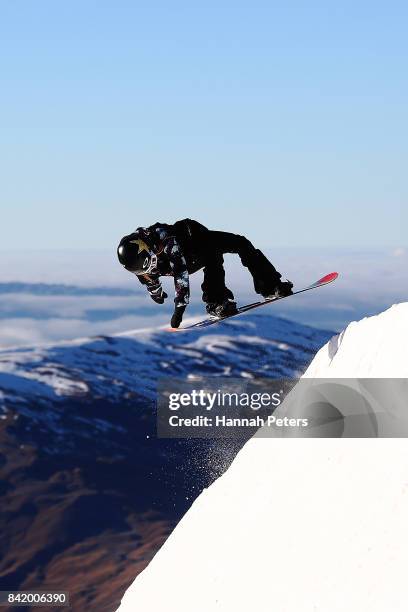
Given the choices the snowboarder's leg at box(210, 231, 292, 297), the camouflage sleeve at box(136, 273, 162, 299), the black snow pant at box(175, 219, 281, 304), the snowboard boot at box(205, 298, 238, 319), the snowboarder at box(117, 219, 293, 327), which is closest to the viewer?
the snowboarder at box(117, 219, 293, 327)

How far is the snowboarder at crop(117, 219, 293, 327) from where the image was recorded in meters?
17.8

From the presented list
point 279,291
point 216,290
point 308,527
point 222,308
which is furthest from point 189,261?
point 308,527

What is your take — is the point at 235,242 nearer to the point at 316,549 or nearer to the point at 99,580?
the point at 316,549

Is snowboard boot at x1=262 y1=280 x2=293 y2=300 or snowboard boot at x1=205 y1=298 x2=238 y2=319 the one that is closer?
snowboard boot at x1=205 y1=298 x2=238 y2=319

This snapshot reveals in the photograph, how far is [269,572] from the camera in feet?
57.0

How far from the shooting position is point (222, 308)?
20.1 meters

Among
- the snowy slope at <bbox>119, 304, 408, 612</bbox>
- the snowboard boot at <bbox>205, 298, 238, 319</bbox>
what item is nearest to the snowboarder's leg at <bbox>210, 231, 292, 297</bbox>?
the snowboard boot at <bbox>205, 298, 238, 319</bbox>

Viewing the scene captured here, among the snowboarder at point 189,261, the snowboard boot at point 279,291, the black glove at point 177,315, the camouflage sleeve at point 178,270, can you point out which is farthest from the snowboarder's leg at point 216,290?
the black glove at point 177,315

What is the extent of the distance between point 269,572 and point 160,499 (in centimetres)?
17754

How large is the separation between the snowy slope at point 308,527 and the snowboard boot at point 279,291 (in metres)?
1.54

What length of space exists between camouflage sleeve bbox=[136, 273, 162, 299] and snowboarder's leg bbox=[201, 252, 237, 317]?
1520mm

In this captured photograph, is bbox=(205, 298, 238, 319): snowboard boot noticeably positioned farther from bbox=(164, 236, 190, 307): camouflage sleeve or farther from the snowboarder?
bbox=(164, 236, 190, 307): camouflage sleeve

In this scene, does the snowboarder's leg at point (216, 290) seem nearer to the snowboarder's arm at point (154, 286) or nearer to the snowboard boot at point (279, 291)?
the snowboard boot at point (279, 291)

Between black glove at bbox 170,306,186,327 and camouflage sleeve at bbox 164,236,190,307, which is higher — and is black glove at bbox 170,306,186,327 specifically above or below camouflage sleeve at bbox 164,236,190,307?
below
